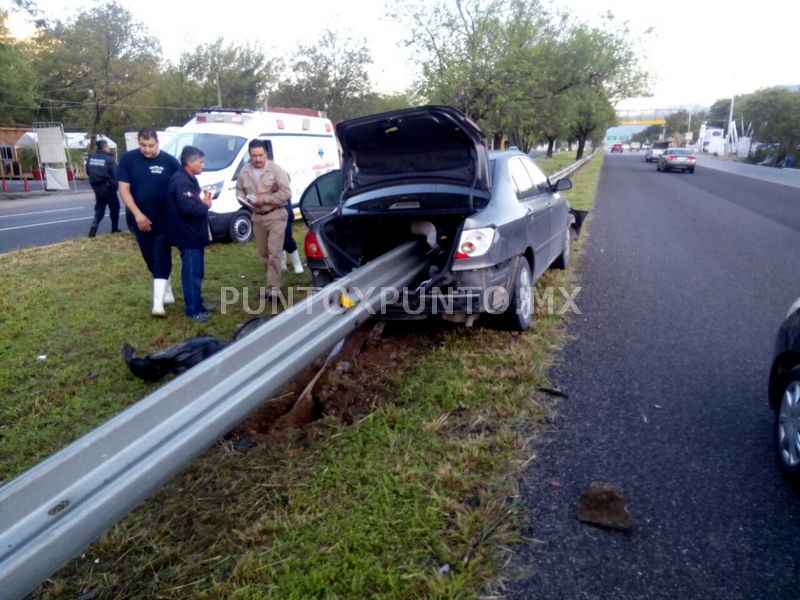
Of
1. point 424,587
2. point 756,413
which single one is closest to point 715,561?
point 424,587

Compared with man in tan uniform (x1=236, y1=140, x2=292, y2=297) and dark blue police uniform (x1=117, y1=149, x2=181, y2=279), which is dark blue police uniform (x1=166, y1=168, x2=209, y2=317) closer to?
dark blue police uniform (x1=117, y1=149, x2=181, y2=279)

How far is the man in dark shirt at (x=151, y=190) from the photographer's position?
5.95m

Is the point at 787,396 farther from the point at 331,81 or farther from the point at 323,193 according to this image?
the point at 331,81

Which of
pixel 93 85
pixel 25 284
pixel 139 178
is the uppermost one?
pixel 93 85

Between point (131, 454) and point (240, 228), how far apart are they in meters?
9.17

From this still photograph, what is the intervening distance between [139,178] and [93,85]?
34465 mm

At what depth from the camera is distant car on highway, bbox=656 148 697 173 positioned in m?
34.6

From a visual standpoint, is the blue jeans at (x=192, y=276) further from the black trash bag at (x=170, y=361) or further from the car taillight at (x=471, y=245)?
the car taillight at (x=471, y=245)

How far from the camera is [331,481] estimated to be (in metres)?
3.12

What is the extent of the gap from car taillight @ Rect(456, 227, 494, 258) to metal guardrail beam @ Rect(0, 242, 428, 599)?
191 centimetres

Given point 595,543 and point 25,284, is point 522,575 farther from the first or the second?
point 25,284

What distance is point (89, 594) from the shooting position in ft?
8.12

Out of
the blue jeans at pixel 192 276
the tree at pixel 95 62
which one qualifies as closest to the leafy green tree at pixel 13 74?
the tree at pixel 95 62

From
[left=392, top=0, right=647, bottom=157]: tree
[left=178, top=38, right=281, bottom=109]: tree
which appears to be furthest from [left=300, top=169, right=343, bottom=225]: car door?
[left=178, top=38, right=281, bottom=109]: tree
